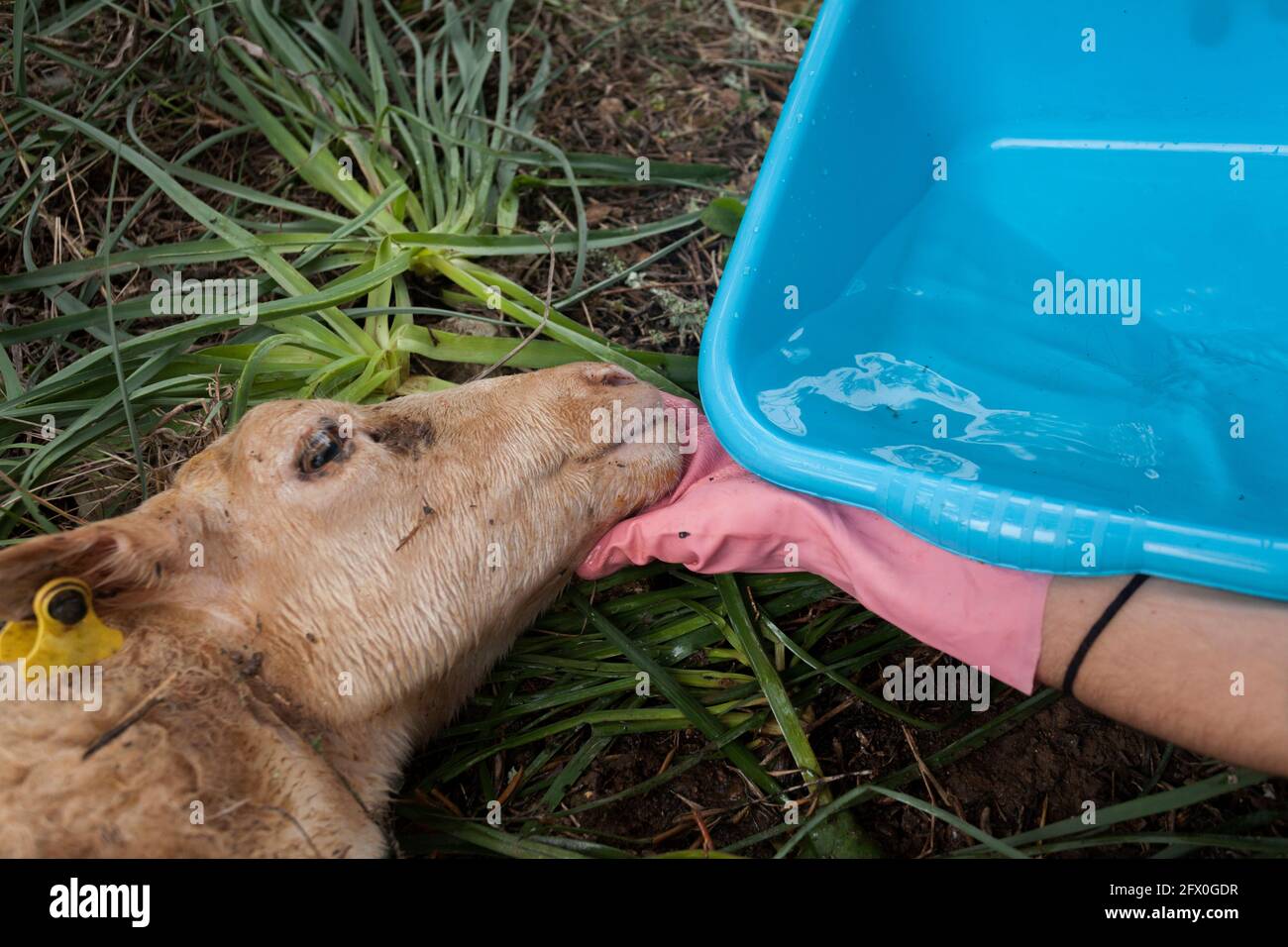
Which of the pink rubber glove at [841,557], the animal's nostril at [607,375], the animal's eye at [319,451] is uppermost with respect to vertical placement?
the animal's nostril at [607,375]

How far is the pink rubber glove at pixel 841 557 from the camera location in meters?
2.11

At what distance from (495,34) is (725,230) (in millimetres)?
1222

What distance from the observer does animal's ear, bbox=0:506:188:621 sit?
1.79m

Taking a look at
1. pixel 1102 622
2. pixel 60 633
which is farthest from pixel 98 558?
pixel 1102 622

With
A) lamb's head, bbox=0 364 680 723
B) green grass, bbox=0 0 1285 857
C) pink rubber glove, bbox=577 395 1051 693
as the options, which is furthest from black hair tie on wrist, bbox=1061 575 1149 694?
lamb's head, bbox=0 364 680 723

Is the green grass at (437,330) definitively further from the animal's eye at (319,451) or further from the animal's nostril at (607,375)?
the animal's eye at (319,451)

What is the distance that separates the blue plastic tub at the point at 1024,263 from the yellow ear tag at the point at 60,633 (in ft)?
→ 4.51

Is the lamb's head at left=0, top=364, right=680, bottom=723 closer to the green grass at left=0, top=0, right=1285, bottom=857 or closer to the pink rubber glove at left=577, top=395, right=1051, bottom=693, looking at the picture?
the pink rubber glove at left=577, top=395, right=1051, bottom=693

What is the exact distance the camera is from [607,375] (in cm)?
254

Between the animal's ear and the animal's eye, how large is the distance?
28 cm

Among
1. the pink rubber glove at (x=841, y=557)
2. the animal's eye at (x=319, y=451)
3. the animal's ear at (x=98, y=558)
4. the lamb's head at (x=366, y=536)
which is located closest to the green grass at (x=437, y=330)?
the pink rubber glove at (x=841, y=557)

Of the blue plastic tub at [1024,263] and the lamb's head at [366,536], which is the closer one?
the lamb's head at [366,536]

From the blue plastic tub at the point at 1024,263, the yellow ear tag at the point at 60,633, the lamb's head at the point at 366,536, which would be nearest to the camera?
the yellow ear tag at the point at 60,633
